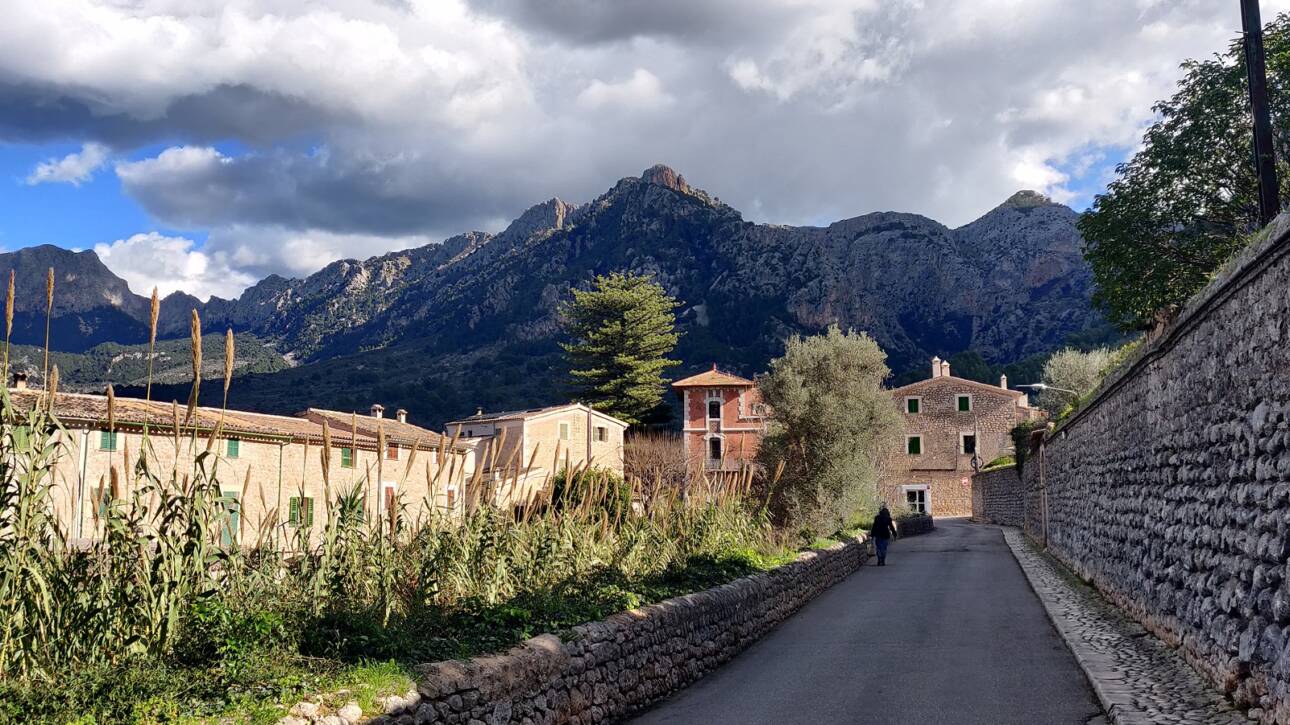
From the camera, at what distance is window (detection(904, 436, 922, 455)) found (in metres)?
56.4

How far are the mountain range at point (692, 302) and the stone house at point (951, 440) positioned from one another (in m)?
40.2

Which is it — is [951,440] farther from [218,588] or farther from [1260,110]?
[218,588]

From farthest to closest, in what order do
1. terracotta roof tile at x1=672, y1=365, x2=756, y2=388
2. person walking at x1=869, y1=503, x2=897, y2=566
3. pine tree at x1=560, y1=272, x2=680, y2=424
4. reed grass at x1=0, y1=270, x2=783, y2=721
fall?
pine tree at x1=560, y1=272, x2=680, y2=424 < terracotta roof tile at x1=672, y1=365, x2=756, y2=388 < person walking at x1=869, y1=503, x2=897, y2=566 < reed grass at x1=0, y1=270, x2=783, y2=721

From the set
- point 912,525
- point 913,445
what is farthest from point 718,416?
point 912,525

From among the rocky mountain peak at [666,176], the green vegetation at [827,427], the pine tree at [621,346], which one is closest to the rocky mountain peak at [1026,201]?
the rocky mountain peak at [666,176]

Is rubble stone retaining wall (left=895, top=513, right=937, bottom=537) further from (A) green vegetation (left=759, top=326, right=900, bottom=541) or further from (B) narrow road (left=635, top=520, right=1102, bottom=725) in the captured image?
(B) narrow road (left=635, top=520, right=1102, bottom=725)

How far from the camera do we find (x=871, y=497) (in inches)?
1324

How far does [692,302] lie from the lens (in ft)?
417

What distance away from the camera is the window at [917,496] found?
2191 inches

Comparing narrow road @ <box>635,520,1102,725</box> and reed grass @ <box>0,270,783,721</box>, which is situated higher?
reed grass @ <box>0,270,783,721</box>

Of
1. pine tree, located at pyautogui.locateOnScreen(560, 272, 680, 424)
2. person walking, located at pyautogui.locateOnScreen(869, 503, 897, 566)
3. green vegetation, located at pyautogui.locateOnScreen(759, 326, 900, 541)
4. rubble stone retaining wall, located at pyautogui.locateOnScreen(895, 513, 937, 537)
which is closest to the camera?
person walking, located at pyautogui.locateOnScreen(869, 503, 897, 566)

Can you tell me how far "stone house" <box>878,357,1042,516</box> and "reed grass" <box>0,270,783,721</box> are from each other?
164 ft

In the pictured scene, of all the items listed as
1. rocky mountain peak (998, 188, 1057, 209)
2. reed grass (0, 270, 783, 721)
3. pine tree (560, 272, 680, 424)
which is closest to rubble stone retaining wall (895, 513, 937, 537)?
pine tree (560, 272, 680, 424)

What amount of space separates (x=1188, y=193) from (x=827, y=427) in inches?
659
